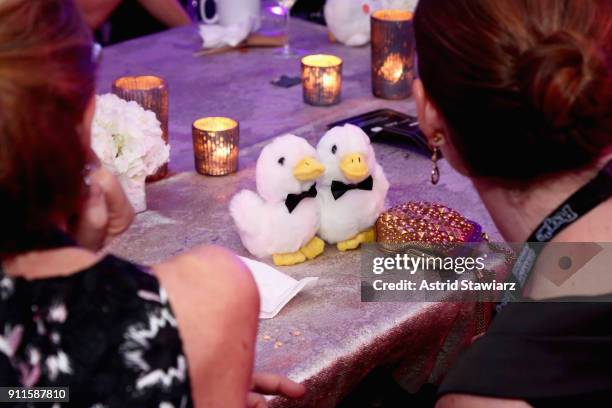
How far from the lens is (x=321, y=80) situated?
78.6 inches

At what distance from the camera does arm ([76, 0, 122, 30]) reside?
256cm

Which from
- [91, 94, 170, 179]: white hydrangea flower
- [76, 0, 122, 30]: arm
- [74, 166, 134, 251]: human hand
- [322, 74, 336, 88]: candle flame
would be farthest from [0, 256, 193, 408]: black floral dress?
[76, 0, 122, 30]: arm

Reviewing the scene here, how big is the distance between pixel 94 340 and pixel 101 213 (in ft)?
0.90

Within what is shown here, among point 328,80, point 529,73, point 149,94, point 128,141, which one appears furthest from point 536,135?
point 328,80

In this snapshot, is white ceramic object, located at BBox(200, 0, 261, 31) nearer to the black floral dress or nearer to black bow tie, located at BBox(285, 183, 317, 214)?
black bow tie, located at BBox(285, 183, 317, 214)

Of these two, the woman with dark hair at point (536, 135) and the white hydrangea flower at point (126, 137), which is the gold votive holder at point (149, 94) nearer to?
the white hydrangea flower at point (126, 137)

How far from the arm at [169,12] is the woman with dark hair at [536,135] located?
1.90 metres

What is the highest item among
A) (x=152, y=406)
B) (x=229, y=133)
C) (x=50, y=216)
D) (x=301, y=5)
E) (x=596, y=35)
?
(x=596, y=35)

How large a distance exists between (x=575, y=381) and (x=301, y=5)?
8.06 ft

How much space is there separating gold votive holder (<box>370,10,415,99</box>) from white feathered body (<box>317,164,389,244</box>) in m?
0.68

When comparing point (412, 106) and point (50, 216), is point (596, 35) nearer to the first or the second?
point (50, 216)

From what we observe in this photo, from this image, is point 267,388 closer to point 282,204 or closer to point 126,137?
point 282,204

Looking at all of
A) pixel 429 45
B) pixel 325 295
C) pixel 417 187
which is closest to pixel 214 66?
pixel 417 187

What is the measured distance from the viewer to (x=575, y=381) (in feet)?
2.94
